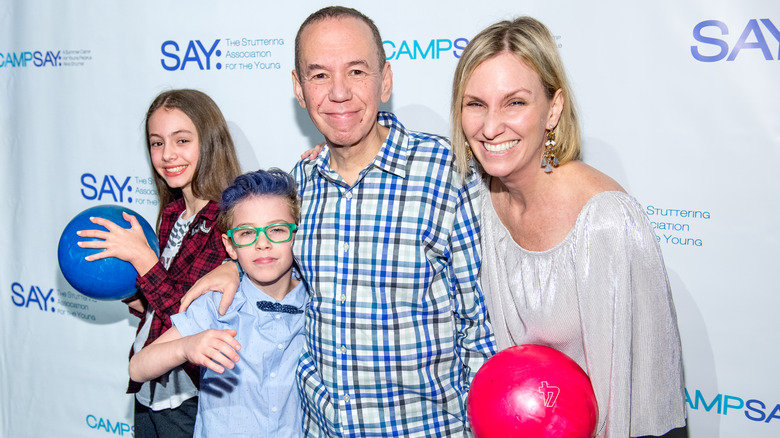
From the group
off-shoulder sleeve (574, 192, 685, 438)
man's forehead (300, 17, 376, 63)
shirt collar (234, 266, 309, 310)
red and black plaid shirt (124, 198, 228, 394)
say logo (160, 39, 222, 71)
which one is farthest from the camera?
say logo (160, 39, 222, 71)

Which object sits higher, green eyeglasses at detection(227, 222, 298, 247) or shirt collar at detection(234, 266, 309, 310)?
green eyeglasses at detection(227, 222, 298, 247)

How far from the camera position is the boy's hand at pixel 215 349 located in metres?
1.61

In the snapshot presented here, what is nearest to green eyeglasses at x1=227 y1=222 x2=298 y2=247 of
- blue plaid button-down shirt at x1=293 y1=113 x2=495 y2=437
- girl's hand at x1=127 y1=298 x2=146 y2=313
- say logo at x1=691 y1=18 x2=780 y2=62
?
blue plaid button-down shirt at x1=293 y1=113 x2=495 y2=437

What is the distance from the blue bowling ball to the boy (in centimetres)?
39

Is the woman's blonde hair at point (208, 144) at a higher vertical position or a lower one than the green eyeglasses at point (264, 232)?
higher

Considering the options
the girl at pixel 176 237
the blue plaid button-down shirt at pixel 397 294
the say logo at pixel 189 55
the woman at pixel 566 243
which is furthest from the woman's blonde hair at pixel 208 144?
the woman at pixel 566 243

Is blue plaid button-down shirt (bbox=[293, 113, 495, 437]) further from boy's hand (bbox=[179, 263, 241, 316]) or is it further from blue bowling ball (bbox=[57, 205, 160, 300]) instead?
blue bowling ball (bbox=[57, 205, 160, 300])

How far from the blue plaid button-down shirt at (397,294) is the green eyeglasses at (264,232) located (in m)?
0.11

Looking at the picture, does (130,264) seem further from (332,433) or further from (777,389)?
(777,389)

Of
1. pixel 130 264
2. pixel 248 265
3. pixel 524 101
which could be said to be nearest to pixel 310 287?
pixel 248 265

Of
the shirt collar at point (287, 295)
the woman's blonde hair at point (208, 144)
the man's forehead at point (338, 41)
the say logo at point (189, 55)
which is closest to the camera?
the man's forehead at point (338, 41)

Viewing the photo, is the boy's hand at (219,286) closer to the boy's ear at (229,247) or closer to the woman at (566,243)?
the boy's ear at (229,247)

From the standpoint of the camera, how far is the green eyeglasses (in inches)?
75.9

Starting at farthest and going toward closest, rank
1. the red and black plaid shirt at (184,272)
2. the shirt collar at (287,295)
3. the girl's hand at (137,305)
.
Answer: the girl's hand at (137,305) < the red and black plaid shirt at (184,272) < the shirt collar at (287,295)
